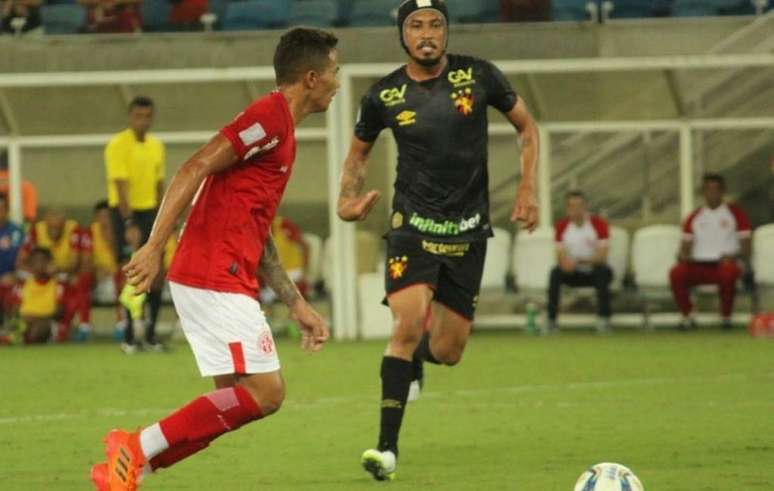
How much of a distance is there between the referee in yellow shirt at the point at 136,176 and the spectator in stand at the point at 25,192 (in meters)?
3.22

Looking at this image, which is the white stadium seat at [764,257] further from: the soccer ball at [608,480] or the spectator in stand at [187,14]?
the soccer ball at [608,480]

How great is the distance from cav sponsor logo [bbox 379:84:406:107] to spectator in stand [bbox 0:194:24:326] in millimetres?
9901

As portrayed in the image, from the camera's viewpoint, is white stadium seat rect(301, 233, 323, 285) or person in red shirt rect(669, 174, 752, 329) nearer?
person in red shirt rect(669, 174, 752, 329)

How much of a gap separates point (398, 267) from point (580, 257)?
30.6 ft

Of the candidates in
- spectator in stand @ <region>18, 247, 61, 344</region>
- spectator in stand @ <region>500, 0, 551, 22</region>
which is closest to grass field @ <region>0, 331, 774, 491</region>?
spectator in stand @ <region>18, 247, 61, 344</region>

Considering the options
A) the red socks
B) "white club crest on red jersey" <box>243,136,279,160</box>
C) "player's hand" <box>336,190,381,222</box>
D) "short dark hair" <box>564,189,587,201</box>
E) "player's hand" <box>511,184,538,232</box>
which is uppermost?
"white club crest on red jersey" <box>243,136,279,160</box>

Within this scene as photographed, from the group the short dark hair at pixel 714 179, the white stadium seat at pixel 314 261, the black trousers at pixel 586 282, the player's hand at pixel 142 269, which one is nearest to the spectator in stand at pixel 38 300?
the white stadium seat at pixel 314 261

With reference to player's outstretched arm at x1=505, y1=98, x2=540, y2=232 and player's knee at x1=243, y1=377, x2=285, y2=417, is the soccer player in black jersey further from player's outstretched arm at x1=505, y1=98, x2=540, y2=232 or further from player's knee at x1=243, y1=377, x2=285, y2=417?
player's knee at x1=243, y1=377, x2=285, y2=417

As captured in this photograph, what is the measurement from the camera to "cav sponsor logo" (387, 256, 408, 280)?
8.95 m

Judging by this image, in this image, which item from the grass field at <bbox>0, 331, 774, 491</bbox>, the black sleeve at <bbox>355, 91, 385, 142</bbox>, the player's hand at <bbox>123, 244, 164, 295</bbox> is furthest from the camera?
the black sleeve at <bbox>355, 91, 385, 142</bbox>

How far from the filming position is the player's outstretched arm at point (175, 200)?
6516 mm

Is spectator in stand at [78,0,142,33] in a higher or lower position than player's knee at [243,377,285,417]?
higher

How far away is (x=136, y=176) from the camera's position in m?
16.0

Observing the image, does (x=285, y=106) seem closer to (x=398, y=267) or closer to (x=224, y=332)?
(x=224, y=332)
